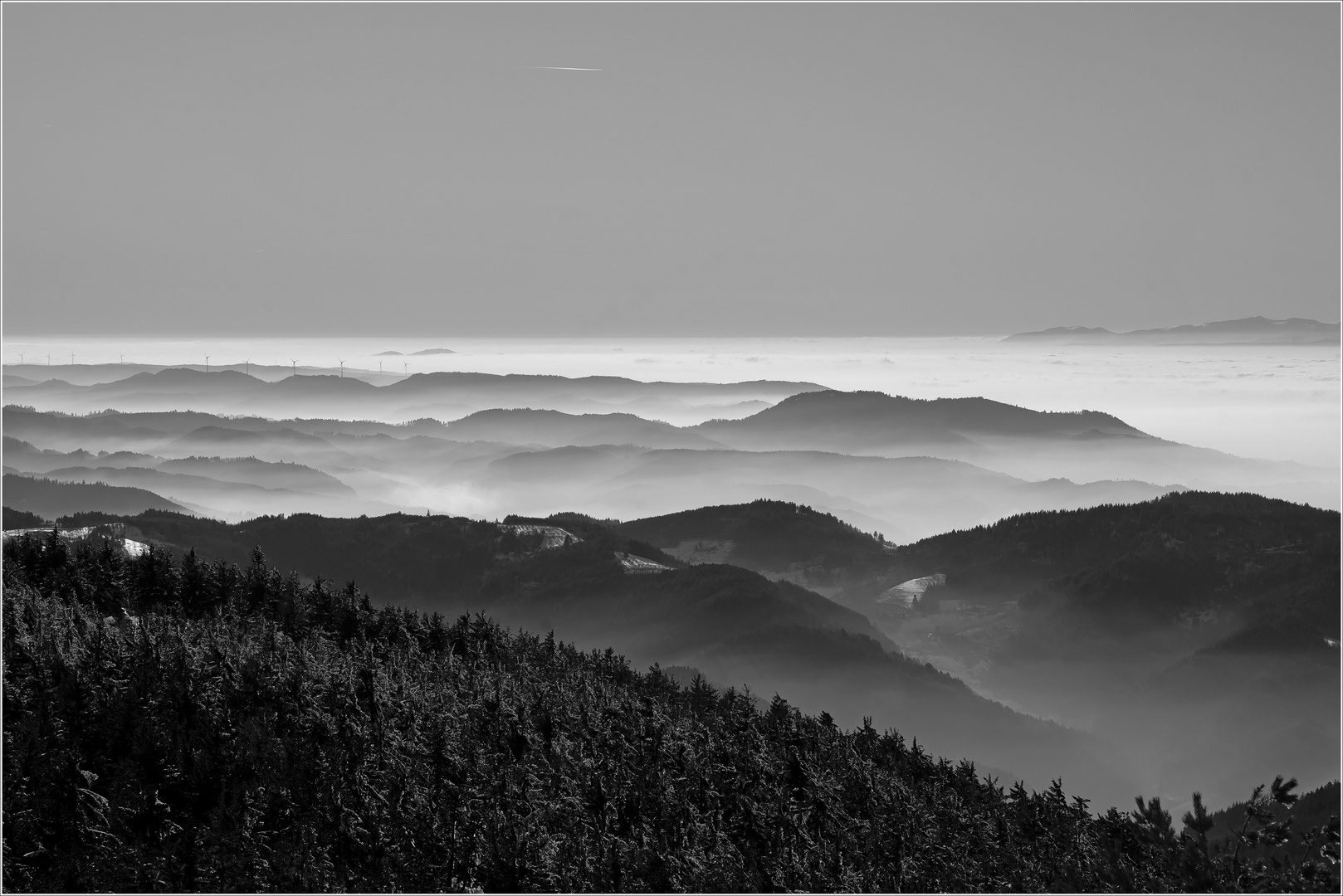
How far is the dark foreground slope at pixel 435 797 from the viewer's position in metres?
48.8

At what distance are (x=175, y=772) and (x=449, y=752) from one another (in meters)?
14.2

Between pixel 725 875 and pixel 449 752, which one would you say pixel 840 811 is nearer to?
pixel 725 875

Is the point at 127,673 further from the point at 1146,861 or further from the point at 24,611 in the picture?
the point at 1146,861

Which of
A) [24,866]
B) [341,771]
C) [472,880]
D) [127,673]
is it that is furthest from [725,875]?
[127,673]

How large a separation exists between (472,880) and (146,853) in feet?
45.2

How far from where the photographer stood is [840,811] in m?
66.0

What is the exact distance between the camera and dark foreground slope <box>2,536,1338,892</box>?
160ft

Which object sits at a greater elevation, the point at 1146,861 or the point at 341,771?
the point at 341,771

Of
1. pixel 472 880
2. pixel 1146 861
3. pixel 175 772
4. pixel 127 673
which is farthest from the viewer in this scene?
pixel 127 673

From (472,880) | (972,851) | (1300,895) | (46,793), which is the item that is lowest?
(972,851)

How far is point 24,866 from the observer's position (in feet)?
155

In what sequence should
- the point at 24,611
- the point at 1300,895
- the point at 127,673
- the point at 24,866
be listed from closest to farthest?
the point at 1300,895
the point at 24,866
the point at 127,673
the point at 24,611

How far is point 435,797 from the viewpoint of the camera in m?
Result: 58.4

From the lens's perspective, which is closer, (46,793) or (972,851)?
(46,793)
